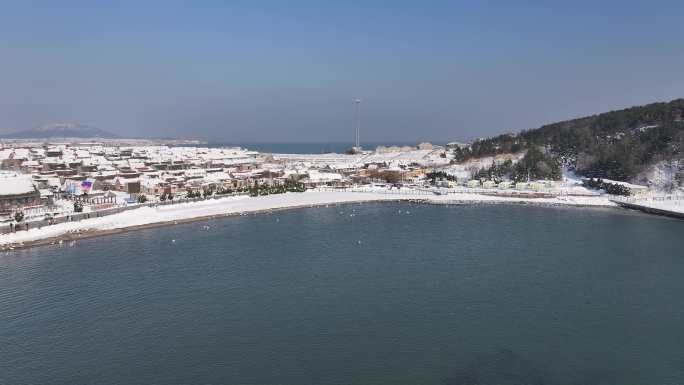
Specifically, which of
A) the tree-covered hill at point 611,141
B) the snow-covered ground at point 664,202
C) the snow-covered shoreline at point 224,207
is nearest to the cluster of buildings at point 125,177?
the snow-covered shoreline at point 224,207

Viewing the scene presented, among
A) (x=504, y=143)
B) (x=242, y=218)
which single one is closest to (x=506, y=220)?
(x=242, y=218)

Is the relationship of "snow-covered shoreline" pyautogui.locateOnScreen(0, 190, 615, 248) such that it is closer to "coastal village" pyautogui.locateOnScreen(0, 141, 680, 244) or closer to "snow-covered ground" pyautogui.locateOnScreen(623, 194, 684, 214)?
"coastal village" pyautogui.locateOnScreen(0, 141, 680, 244)

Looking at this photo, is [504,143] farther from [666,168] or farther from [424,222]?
[424,222]

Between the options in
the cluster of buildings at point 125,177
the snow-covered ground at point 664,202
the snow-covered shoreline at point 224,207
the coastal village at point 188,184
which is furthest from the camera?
the snow-covered ground at point 664,202

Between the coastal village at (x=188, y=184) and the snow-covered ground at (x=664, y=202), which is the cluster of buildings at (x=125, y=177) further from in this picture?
the snow-covered ground at (x=664, y=202)

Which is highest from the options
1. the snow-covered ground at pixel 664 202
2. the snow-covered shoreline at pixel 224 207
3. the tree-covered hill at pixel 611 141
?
the tree-covered hill at pixel 611 141

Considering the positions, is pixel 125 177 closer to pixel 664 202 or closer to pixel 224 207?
pixel 224 207

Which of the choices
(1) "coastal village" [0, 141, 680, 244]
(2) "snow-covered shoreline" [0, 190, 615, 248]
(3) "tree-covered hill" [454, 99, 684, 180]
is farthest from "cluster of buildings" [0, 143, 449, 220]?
(3) "tree-covered hill" [454, 99, 684, 180]

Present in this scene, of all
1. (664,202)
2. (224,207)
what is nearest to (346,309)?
(224,207)
